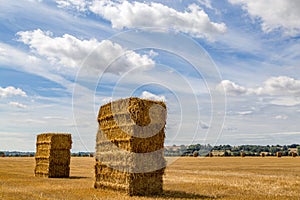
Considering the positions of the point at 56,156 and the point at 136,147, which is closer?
the point at 136,147

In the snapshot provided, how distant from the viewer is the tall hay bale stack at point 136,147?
14.4 metres

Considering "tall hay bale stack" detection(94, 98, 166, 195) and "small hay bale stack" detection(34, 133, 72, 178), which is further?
"small hay bale stack" detection(34, 133, 72, 178)

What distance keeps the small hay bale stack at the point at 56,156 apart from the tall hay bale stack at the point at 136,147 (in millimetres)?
9544

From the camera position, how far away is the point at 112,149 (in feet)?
51.9

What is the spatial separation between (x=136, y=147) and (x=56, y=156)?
11.9m

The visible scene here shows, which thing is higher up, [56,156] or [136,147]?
[136,147]

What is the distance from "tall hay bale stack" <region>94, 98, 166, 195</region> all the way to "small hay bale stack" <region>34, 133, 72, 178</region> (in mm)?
9544

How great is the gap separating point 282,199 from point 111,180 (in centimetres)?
678

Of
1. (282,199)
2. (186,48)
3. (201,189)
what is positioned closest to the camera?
(282,199)

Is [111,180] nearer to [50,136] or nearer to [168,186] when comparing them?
[168,186]

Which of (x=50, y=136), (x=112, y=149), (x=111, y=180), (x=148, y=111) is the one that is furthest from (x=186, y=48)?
(x=50, y=136)

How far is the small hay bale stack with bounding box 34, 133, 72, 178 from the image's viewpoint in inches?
968

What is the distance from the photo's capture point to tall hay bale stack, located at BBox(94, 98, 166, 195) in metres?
14.4

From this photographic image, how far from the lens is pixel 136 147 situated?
14.5m
